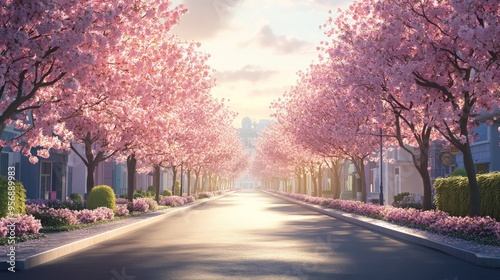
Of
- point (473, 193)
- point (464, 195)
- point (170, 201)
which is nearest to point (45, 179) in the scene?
point (170, 201)

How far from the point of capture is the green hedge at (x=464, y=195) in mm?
19859

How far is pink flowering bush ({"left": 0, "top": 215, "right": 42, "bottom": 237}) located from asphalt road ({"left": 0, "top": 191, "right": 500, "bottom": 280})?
2025 millimetres

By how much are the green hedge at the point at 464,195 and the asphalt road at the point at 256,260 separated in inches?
142

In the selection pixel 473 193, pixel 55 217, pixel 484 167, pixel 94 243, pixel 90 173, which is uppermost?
pixel 484 167

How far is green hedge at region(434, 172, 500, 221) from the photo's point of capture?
19859 mm

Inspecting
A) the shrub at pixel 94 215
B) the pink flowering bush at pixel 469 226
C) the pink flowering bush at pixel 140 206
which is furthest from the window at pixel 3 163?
the pink flowering bush at pixel 469 226

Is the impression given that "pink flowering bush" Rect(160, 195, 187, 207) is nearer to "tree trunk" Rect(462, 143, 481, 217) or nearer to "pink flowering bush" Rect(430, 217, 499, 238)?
"pink flowering bush" Rect(430, 217, 499, 238)

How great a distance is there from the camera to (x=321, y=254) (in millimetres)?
14367

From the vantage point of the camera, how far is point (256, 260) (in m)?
13.1

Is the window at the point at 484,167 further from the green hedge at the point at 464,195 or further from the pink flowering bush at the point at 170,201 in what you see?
the pink flowering bush at the point at 170,201

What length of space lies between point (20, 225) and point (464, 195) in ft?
48.6

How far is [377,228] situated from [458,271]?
10770mm

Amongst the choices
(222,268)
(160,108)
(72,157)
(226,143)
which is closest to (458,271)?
(222,268)

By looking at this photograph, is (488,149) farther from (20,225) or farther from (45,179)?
(20,225)
